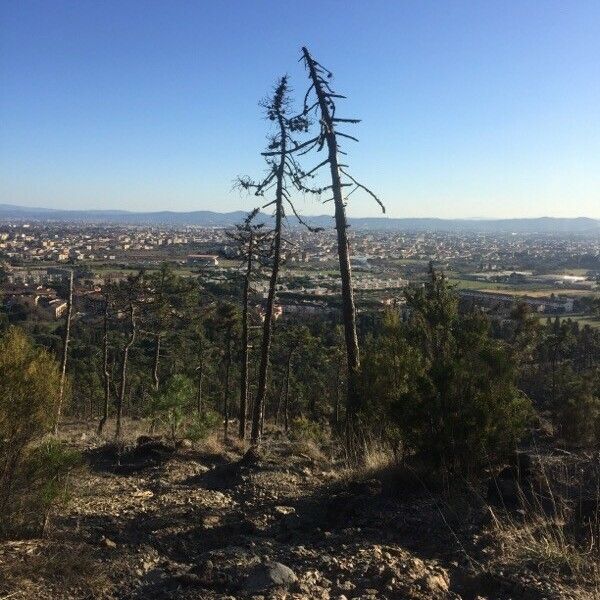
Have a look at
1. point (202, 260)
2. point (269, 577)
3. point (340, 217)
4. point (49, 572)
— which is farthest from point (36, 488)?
point (202, 260)

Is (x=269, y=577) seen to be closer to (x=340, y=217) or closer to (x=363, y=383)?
(x=363, y=383)

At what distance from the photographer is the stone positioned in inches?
134

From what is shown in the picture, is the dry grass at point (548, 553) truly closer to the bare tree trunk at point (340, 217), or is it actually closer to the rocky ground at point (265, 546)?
the rocky ground at point (265, 546)

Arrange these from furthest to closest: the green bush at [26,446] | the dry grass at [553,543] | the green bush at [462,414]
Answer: the green bush at [462,414] < the green bush at [26,446] < the dry grass at [553,543]

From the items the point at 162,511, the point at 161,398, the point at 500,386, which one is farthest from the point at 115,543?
the point at 161,398

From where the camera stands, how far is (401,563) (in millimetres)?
3783

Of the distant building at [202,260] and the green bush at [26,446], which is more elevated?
the green bush at [26,446]

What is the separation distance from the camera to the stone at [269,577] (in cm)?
339

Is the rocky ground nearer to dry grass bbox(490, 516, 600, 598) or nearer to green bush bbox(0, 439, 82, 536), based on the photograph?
dry grass bbox(490, 516, 600, 598)

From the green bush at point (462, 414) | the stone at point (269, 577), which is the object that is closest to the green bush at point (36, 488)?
the stone at point (269, 577)

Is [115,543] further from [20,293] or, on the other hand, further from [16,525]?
[20,293]

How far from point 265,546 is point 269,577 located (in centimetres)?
74

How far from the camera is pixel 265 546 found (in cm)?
418

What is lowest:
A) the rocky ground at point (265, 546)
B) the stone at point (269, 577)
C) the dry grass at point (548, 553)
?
the rocky ground at point (265, 546)
